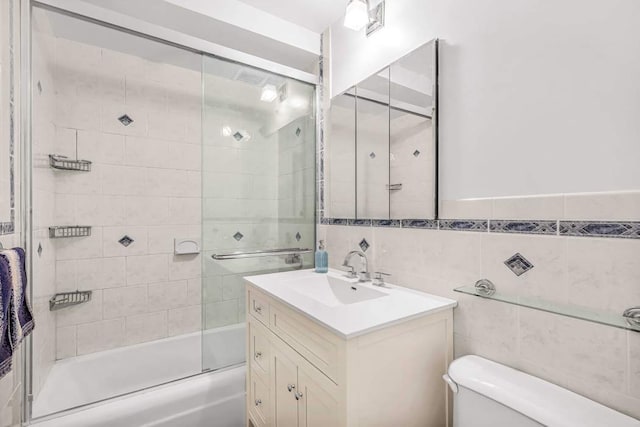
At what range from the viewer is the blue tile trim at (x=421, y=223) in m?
1.22

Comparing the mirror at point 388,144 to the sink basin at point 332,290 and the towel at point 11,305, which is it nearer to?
the sink basin at point 332,290

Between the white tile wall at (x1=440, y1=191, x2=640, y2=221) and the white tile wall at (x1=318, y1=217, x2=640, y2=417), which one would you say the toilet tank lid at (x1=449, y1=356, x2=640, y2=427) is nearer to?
the white tile wall at (x1=318, y1=217, x2=640, y2=417)

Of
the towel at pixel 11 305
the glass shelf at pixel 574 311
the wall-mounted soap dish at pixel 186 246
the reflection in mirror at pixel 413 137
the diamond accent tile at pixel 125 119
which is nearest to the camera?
the glass shelf at pixel 574 311

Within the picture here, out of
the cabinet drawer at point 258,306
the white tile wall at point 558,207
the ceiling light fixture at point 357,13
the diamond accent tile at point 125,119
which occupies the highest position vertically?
the ceiling light fixture at point 357,13

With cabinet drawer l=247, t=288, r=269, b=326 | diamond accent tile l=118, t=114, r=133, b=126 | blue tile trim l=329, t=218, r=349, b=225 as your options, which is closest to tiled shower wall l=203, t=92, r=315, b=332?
blue tile trim l=329, t=218, r=349, b=225

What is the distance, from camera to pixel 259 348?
53.8 inches

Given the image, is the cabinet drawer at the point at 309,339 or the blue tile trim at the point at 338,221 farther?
the blue tile trim at the point at 338,221

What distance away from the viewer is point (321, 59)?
6.51ft

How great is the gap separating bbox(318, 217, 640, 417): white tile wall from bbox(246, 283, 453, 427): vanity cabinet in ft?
0.46

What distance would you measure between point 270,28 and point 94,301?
2.11 meters

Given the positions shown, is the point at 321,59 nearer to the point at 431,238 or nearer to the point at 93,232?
the point at 431,238

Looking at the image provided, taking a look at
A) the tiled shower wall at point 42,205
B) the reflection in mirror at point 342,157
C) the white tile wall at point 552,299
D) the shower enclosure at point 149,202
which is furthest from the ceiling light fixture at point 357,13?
the tiled shower wall at point 42,205

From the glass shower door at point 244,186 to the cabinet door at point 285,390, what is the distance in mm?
614

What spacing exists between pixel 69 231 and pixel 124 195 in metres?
0.38
